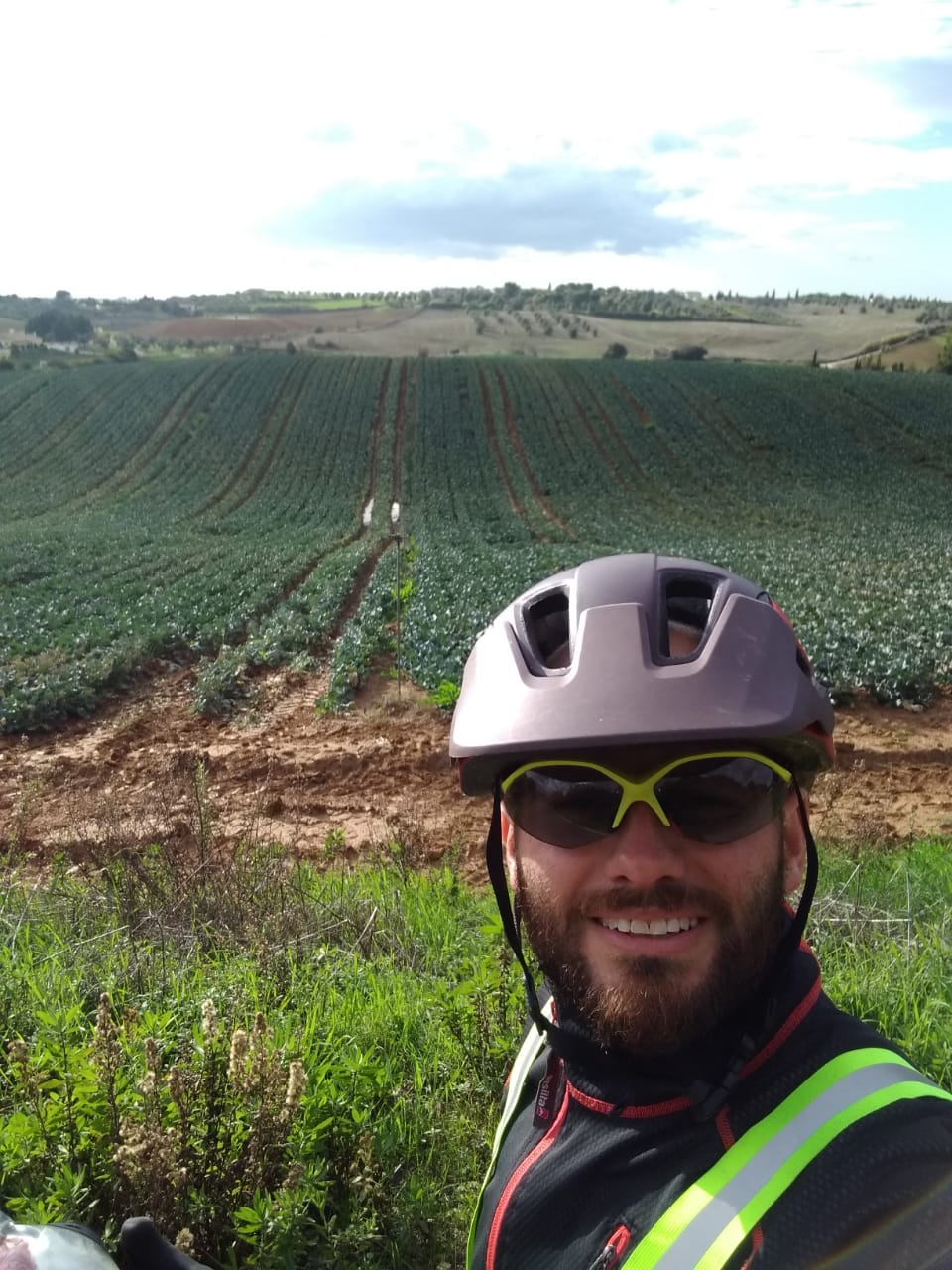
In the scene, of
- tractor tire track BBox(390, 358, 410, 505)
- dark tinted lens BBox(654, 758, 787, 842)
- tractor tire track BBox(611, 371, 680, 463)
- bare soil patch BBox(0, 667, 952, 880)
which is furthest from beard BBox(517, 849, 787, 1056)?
tractor tire track BBox(611, 371, 680, 463)

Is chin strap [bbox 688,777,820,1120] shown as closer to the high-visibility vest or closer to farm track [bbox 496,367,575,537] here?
the high-visibility vest

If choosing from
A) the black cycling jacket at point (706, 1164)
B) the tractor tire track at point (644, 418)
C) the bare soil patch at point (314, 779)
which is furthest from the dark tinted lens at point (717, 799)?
the tractor tire track at point (644, 418)

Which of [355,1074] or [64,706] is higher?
[355,1074]

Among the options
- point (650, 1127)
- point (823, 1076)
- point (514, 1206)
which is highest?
point (823, 1076)

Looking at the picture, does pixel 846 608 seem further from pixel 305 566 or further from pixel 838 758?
pixel 305 566

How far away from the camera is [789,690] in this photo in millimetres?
1772

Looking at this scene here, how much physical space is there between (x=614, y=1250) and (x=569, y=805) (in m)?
0.72

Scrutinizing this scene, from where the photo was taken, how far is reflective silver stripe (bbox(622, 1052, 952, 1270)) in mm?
1232

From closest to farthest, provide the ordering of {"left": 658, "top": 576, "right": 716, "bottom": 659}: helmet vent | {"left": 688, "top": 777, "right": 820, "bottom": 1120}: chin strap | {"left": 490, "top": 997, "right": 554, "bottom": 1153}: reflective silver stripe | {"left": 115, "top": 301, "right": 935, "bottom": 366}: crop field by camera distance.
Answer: {"left": 688, "top": 777, "right": 820, "bottom": 1120}: chin strap → {"left": 490, "top": 997, "right": 554, "bottom": 1153}: reflective silver stripe → {"left": 658, "top": 576, "right": 716, "bottom": 659}: helmet vent → {"left": 115, "top": 301, "right": 935, "bottom": 366}: crop field

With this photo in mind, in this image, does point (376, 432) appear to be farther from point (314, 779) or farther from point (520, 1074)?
point (520, 1074)

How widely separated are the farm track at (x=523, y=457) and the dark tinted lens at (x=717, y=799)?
29.8 metres

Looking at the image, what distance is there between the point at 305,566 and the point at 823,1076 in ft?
72.1

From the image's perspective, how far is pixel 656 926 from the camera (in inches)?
62.9

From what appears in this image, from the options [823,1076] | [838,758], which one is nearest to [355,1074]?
[823,1076]
